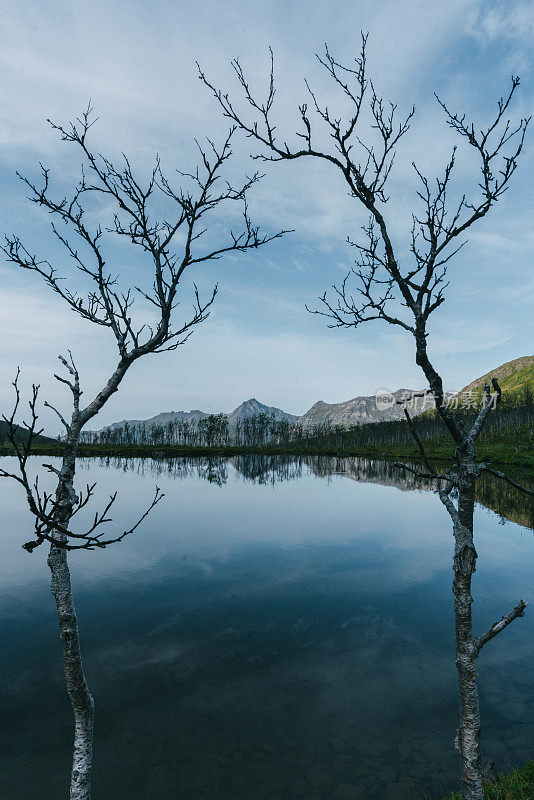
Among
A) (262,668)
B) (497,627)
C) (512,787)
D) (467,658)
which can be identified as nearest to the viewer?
(497,627)

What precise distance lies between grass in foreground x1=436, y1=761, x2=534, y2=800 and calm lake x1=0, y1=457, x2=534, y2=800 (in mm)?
1707

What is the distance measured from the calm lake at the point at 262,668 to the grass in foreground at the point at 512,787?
1.71 metres

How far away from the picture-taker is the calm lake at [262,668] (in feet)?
35.8

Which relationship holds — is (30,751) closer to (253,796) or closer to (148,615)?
(253,796)

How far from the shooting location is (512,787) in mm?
8875

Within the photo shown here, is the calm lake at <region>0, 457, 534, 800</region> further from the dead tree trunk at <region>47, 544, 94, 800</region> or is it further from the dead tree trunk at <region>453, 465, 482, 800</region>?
the dead tree trunk at <region>47, 544, 94, 800</region>

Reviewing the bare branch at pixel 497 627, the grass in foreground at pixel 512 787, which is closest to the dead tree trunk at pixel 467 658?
the bare branch at pixel 497 627

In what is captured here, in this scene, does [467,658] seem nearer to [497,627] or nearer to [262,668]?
[497,627]

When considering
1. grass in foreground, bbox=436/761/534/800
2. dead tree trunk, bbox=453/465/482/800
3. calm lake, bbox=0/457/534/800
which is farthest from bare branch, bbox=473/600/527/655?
calm lake, bbox=0/457/534/800

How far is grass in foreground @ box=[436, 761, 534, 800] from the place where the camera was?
28.1ft

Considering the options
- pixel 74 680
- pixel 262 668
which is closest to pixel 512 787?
pixel 262 668

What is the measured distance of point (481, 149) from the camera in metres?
6.14

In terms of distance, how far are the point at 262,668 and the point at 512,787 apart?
31.0 ft

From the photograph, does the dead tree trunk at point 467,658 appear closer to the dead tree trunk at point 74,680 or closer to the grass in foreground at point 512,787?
the grass in foreground at point 512,787
